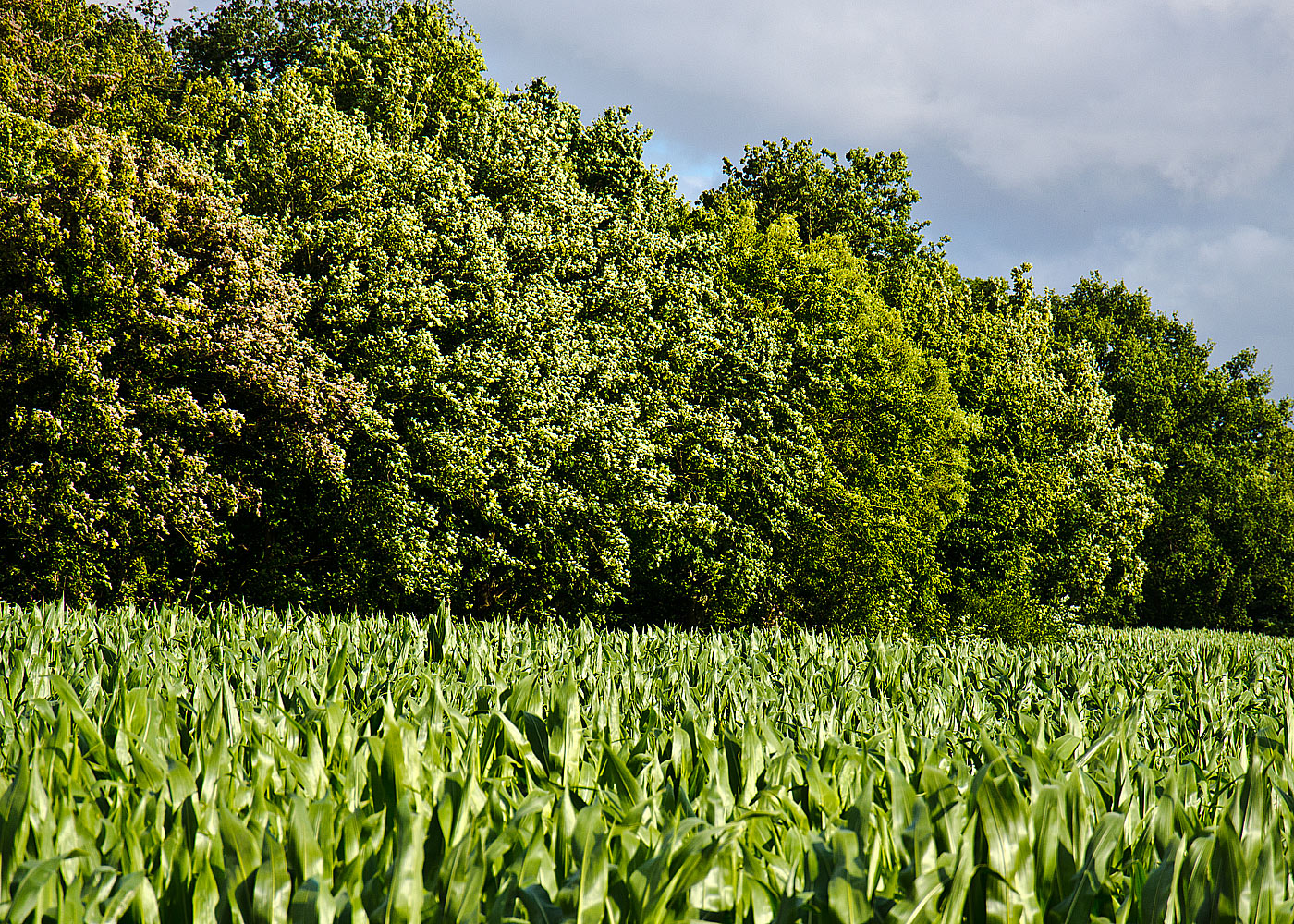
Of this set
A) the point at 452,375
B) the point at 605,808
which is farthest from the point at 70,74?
the point at 605,808

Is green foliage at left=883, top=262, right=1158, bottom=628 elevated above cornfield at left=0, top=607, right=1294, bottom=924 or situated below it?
above

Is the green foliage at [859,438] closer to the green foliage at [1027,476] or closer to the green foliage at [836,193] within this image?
the green foliage at [1027,476]

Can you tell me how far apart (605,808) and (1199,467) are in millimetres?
38666

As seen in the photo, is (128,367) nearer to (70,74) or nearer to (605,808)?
(70,74)

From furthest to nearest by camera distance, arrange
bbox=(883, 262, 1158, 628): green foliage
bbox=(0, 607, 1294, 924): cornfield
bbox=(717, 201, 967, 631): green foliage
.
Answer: bbox=(883, 262, 1158, 628): green foliage, bbox=(717, 201, 967, 631): green foliage, bbox=(0, 607, 1294, 924): cornfield

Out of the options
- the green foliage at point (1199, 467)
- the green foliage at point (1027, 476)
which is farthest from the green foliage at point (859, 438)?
the green foliage at point (1199, 467)

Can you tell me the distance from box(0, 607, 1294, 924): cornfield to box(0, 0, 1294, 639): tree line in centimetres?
962

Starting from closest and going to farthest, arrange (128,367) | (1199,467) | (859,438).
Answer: (128,367), (859,438), (1199,467)

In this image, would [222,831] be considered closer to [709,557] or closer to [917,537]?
[709,557]

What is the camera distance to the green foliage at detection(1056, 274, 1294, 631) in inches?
1344

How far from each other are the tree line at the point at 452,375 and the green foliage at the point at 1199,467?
13.2 metres

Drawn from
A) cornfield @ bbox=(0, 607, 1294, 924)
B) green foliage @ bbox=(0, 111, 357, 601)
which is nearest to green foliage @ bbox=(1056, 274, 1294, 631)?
green foliage @ bbox=(0, 111, 357, 601)

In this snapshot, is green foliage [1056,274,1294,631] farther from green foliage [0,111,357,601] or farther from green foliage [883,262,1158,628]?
green foliage [0,111,357,601]

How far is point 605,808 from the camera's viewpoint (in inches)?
88.0
